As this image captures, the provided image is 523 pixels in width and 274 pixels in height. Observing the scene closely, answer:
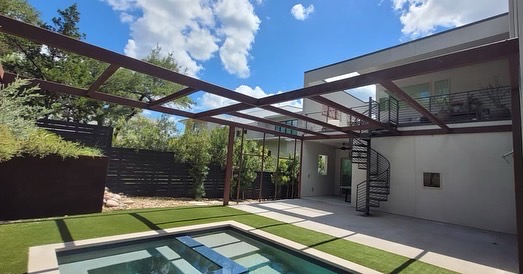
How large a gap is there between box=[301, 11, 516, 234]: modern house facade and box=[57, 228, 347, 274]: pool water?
185 inches

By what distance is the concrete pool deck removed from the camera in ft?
16.2

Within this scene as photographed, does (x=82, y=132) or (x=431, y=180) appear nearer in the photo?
(x=82, y=132)

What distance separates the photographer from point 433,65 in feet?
11.8

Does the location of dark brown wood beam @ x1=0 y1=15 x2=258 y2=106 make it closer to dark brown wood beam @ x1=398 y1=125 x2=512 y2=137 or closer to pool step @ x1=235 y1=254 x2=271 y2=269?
pool step @ x1=235 y1=254 x2=271 y2=269

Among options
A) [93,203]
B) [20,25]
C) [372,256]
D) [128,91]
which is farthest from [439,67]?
[128,91]

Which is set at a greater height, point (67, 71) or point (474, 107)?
point (67, 71)

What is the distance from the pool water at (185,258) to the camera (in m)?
4.20

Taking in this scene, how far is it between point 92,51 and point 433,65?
4757 millimetres

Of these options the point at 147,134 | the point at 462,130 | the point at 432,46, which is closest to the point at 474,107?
the point at 462,130

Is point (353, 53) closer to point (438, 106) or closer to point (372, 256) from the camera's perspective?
point (438, 106)

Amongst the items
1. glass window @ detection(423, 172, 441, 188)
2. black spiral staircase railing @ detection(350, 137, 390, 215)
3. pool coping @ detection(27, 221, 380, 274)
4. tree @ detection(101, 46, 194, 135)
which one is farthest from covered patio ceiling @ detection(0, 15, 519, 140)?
tree @ detection(101, 46, 194, 135)

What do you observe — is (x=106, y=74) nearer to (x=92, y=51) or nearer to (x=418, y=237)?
(x=92, y=51)

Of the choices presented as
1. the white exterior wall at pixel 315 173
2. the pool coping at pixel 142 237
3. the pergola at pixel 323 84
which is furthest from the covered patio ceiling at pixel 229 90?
the white exterior wall at pixel 315 173

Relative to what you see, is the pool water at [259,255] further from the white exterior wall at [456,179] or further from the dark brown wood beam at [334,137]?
the dark brown wood beam at [334,137]
